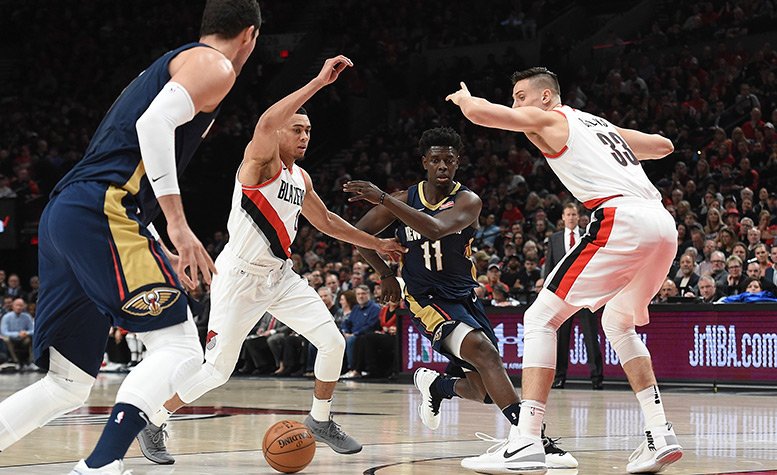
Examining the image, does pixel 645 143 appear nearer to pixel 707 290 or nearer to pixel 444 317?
pixel 444 317

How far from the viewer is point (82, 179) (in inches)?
168

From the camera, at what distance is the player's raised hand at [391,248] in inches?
261

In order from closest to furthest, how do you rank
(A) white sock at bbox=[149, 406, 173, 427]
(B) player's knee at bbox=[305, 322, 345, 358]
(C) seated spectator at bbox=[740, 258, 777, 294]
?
(A) white sock at bbox=[149, 406, 173, 427] → (B) player's knee at bbox=[305, 322, 345, 358] → (C) seated spectator at bbox=[740, 258, 777, 294]

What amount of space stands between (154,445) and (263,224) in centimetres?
139

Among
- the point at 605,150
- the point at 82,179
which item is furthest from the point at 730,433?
the point at 82,179

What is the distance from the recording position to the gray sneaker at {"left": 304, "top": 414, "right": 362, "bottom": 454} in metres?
6.29

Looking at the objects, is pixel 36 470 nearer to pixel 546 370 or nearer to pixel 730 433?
pixel 546 370

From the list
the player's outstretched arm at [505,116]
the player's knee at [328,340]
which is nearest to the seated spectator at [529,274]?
the player's knee at [328,340]

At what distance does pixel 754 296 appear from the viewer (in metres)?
12.0

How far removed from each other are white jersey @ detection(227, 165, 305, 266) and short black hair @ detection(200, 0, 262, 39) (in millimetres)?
1919

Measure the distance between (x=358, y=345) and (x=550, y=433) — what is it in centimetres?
780

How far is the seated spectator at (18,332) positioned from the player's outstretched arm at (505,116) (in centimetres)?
1527

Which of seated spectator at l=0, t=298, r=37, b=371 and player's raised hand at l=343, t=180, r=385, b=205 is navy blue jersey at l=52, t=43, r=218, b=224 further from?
seated spectator at l=0, t=298, r=37, b=371

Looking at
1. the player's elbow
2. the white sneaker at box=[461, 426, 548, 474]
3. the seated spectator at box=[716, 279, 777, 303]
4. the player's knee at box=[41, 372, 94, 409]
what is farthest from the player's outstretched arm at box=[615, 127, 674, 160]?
the seated spectator at box=[716, 279, 777, 303]
